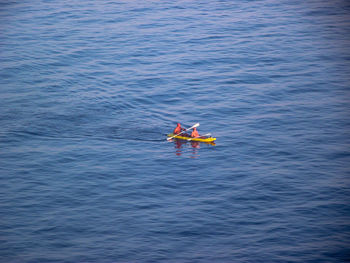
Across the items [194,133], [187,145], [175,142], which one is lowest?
[187,145]

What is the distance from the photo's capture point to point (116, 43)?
68.1 metres

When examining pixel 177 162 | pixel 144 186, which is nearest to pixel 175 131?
pixel 177 162

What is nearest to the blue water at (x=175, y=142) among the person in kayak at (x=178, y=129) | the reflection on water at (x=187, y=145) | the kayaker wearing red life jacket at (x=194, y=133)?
the reflection on water at (x=187, y=145)

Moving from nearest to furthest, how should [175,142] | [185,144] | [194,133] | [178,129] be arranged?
[194,133]
[178,129]
[185,144]
[175,142]

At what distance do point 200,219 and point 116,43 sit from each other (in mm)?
42834

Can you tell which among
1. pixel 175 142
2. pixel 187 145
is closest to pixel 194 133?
pixel 187 145

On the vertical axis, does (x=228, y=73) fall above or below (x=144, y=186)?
above

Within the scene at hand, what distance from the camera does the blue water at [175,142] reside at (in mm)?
29641

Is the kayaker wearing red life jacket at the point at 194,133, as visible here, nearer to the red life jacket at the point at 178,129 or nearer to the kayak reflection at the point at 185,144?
the kayak reflection at the point at 185,144

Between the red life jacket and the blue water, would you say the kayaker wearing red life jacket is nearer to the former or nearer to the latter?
the blue water

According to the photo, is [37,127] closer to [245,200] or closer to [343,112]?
[245,200]

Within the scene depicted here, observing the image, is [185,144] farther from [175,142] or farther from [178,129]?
[178,129]

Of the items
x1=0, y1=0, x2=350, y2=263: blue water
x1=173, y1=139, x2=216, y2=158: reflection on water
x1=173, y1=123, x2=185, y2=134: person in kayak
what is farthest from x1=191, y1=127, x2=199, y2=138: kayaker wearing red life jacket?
x1=173, y1=123, x2=185, y2=134: person in kayak

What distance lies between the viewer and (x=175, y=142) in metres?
40.6
